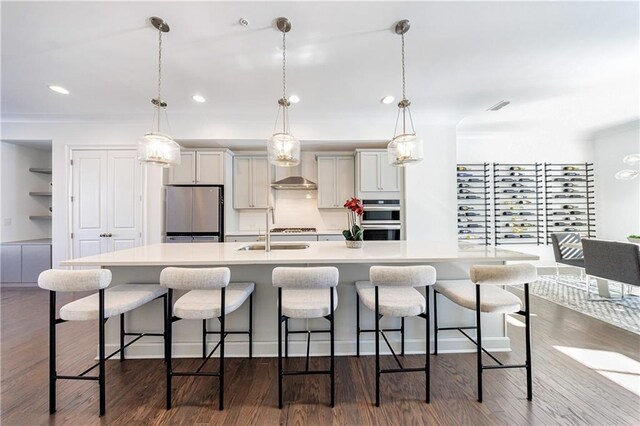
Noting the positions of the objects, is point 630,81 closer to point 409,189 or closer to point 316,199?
point 409,189

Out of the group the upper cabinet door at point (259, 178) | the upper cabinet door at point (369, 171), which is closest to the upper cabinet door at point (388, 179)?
the upper cabinet door at point (369, 171)

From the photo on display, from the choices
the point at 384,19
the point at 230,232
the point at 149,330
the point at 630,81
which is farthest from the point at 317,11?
the point at 630,81

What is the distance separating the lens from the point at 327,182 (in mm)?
4492

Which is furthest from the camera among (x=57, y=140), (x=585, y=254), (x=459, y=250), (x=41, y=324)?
(x=57, y=140)

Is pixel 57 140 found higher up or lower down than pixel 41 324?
higher up

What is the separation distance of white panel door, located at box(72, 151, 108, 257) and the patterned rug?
680 cm

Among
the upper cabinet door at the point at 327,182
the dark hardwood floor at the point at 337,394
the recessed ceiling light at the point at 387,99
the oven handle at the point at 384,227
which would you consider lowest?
the dark hardwood floor at the point at 337,394

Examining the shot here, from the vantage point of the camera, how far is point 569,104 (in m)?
3.67

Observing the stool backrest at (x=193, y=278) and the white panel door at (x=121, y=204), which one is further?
the white panel door at (x=121, y=204)

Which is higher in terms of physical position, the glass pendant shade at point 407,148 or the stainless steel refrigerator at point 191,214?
the glass pendant shade at point 407,148

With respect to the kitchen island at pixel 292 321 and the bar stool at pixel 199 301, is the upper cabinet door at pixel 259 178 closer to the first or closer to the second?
the kitchen island at pixel 292 321

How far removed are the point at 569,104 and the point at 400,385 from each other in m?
4.55

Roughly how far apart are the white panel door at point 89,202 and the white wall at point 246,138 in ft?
0.42

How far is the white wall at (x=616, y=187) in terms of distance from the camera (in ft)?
15.6
